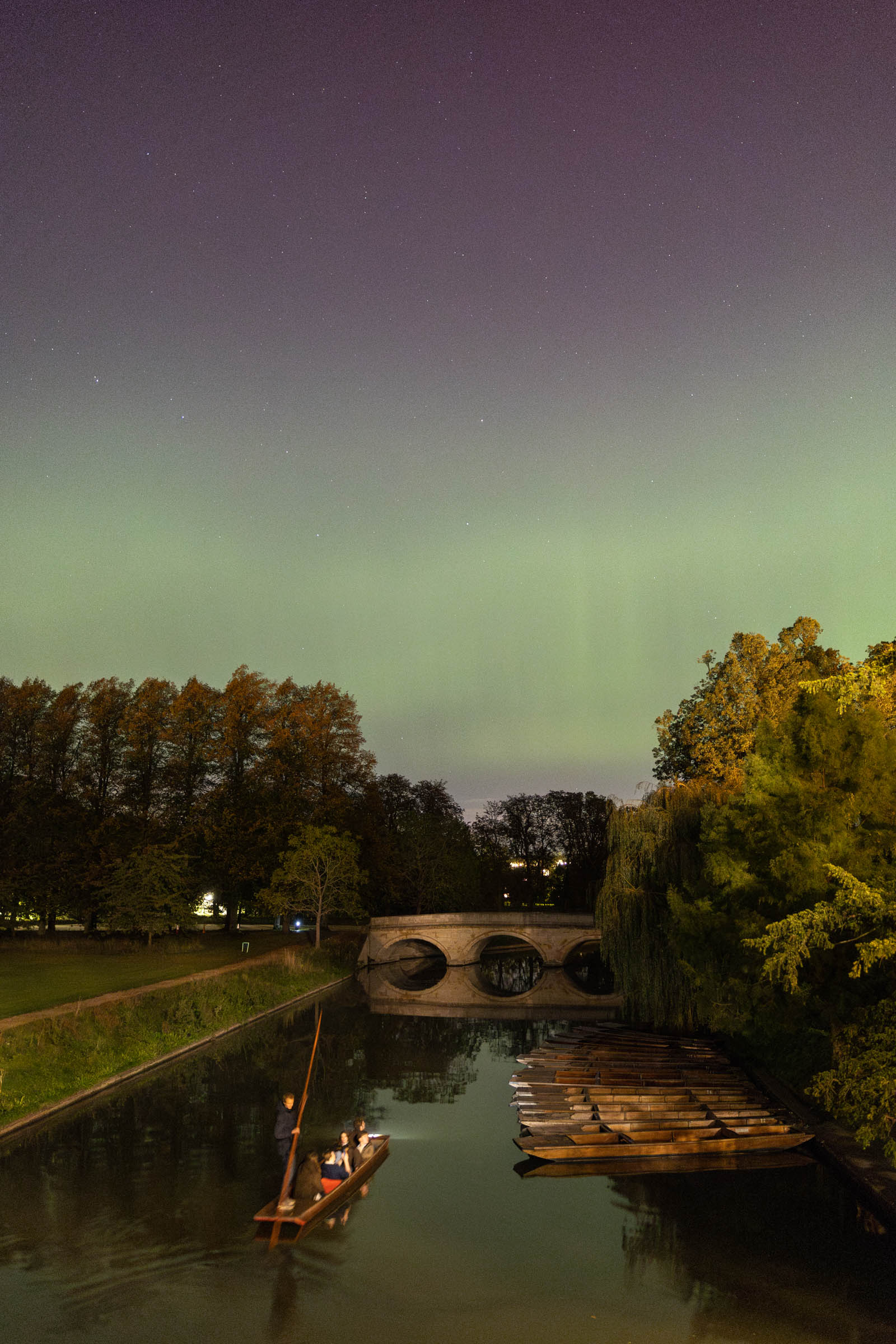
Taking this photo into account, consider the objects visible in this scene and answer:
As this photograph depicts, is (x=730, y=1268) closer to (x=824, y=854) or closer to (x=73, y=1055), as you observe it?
(x=824, y=854)

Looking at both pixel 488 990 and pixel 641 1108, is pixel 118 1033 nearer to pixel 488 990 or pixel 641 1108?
pixel 641 1108

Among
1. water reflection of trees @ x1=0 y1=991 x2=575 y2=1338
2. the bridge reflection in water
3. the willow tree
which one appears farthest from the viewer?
the bridge reflection in water

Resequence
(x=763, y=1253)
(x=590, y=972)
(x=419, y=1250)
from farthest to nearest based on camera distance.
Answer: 1. (x=590, y=972)
2. (x=763, y=1253)
3. (x=419, y=1250)

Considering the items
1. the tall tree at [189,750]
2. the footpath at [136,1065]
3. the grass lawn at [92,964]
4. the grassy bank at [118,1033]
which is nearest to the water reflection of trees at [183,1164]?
the footpath at [136,1065]

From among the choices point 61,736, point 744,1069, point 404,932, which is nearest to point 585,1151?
point 744,1069

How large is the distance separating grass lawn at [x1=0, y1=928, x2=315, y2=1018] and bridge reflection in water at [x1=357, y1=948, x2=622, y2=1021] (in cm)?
665

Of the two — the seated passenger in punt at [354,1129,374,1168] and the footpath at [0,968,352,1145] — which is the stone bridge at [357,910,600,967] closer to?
the footpath at [0,968,352,1145]

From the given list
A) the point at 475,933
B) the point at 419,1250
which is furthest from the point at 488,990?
the point at 419,1250

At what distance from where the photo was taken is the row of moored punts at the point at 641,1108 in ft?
64.0

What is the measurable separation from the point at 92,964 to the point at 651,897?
25.0 m

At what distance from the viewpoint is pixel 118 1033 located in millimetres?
29250

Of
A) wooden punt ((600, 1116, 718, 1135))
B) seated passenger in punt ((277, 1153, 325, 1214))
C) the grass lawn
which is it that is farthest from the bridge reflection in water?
seated passenger in punt ((277, 1153, 325, 1214))

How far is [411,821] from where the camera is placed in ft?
247

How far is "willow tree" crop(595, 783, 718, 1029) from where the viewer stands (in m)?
32.6
